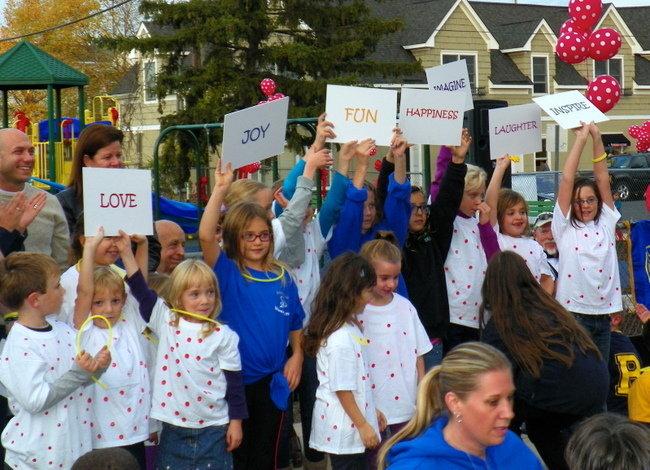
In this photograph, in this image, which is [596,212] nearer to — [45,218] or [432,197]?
[432,197]

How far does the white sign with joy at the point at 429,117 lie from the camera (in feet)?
21.7

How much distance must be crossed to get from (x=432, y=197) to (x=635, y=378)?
1719 mm

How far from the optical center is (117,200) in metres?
5.25

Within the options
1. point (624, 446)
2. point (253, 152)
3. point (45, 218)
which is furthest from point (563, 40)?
point (624, 446)

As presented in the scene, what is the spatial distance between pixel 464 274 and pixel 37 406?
288 centimetres

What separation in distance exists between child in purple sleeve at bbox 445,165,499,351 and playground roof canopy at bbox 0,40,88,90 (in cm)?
1102

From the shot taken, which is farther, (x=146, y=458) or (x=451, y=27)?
(x=451, y=27)

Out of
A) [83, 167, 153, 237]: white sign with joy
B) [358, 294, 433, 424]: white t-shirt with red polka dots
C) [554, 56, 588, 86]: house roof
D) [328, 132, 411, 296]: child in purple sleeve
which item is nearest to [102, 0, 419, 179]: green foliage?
[554, 56, 588, 86]: house roof

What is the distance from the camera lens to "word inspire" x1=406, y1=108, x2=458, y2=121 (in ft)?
21.8

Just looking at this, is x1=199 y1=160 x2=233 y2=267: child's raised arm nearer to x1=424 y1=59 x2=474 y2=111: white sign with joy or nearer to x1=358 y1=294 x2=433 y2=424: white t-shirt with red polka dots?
x1=358 y1=294 x2=433 y2=424: white t-shirt with red polka dots

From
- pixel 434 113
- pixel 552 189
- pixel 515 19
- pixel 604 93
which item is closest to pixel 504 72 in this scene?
pixel 515 19

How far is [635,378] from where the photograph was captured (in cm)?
688

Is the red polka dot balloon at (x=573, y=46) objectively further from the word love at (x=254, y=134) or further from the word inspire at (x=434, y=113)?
the word love at (x=254, y=134)

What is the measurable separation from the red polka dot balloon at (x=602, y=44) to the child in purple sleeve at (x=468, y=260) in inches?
177
